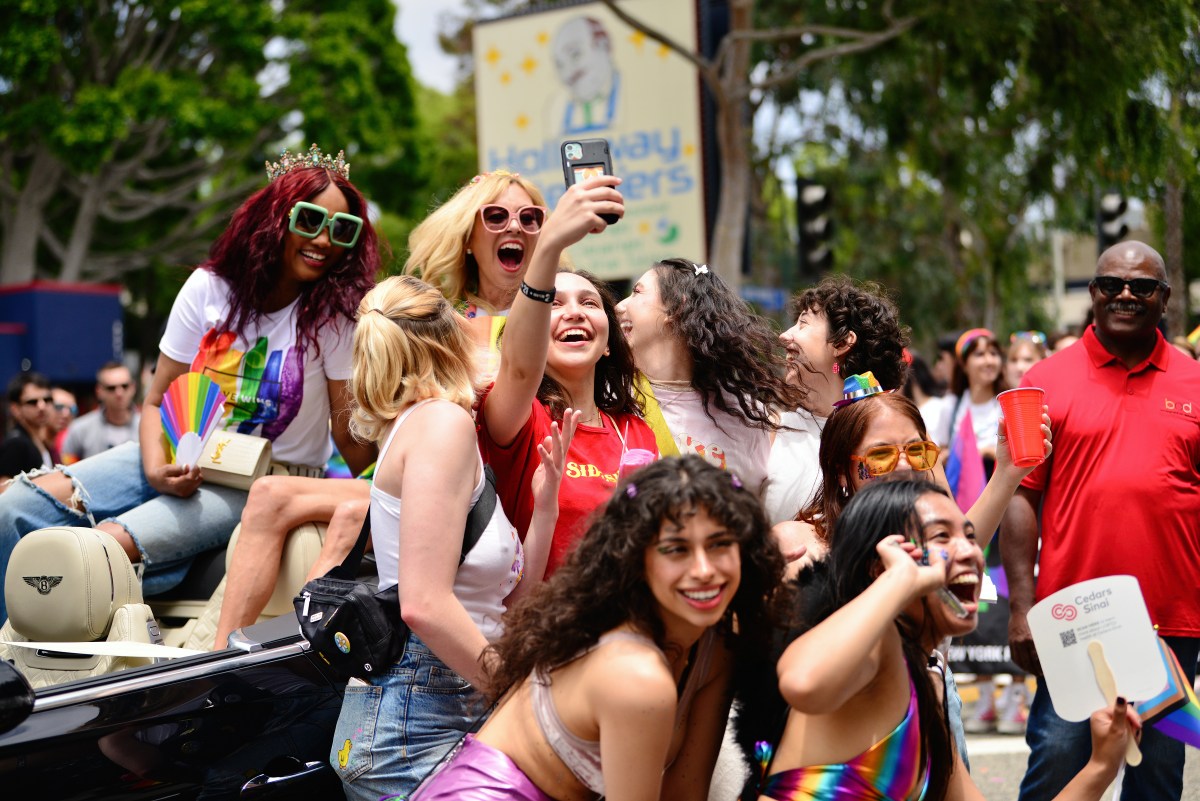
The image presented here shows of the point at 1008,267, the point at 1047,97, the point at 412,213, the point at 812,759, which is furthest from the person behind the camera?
the point at 412,213

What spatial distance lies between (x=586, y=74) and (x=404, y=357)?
15.7 m

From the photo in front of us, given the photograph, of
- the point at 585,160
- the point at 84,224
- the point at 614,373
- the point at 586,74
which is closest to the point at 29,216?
the point at 84,224

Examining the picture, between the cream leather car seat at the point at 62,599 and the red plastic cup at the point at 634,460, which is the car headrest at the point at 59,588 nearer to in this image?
the cream leather car seat at the point at 62,599

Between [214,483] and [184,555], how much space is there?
0.27 m

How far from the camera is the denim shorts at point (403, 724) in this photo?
296 cm

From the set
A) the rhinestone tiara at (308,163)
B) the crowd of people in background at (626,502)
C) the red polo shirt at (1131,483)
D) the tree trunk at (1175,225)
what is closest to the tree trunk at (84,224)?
the tree trunk at (1175,225)

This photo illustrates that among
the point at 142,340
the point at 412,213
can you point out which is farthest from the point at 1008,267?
the point at 142,340

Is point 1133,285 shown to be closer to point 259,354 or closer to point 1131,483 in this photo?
point 1131,483

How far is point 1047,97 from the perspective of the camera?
11.0 metres

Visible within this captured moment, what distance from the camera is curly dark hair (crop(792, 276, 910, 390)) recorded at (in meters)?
4.17

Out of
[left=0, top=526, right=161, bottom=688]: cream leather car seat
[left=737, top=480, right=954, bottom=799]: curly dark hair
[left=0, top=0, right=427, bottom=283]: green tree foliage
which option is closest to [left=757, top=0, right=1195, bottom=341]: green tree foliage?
[left=737, top=480, right=954, bottom=799]: curly dark hair

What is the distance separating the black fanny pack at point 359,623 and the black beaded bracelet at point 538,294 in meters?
0.49

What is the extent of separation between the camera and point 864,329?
4.16 metres

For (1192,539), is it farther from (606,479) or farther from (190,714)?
(190,714)
